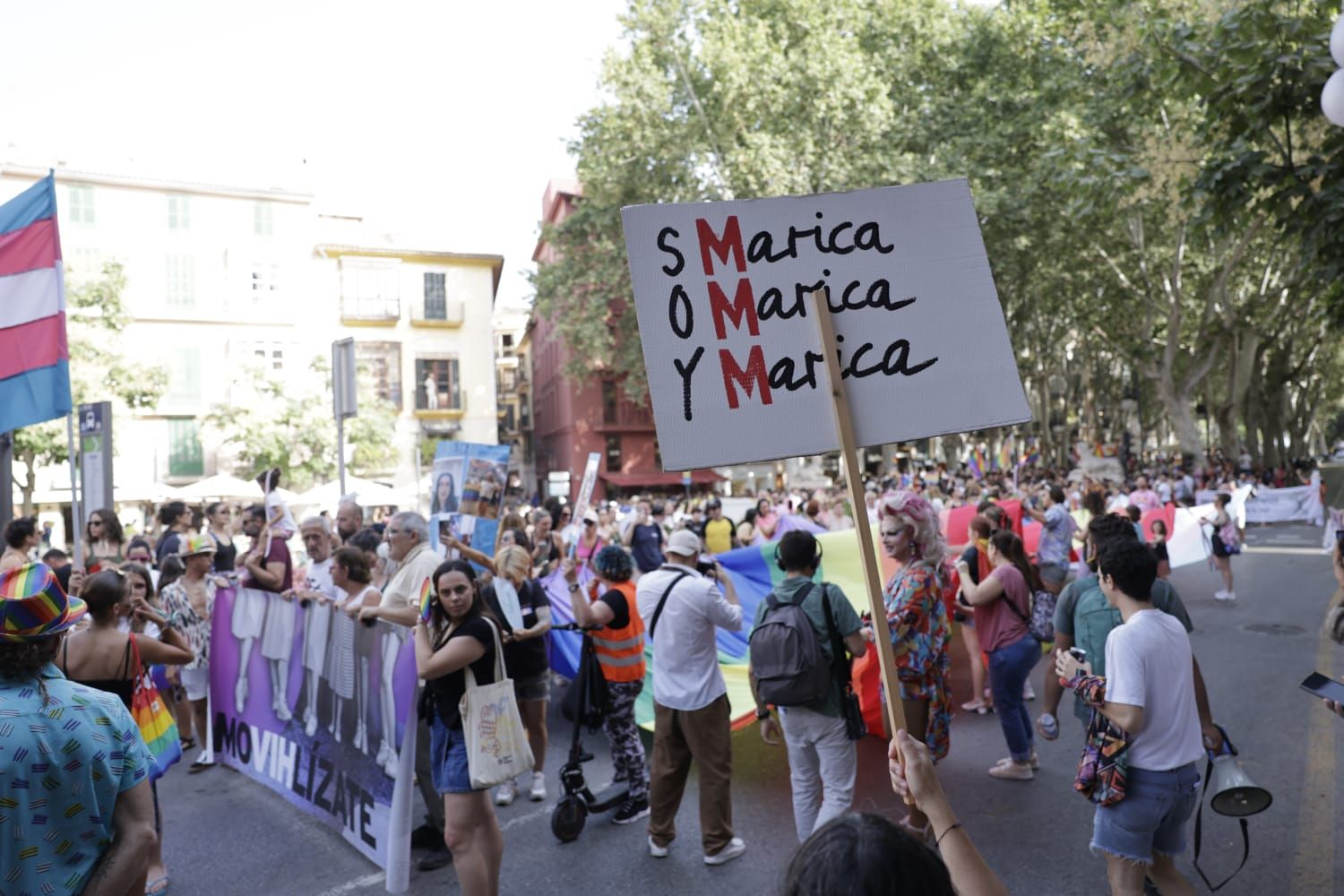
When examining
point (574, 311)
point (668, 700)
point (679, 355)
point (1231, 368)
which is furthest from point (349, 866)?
point (1231, 368)

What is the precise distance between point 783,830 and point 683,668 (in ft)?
3.66

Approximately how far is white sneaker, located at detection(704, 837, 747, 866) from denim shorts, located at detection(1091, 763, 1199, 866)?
1.85 m

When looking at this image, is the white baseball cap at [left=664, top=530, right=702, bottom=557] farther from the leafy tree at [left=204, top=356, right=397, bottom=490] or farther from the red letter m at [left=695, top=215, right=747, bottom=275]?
the leafy tree at [left=204, top=356, right=397, bottom=490]

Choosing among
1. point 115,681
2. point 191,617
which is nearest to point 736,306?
point 115,681

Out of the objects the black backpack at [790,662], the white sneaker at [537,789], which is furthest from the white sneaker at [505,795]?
the black backpack at [790,662]

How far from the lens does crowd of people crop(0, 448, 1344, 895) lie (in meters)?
2.32

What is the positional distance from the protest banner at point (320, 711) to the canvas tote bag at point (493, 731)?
0.77 metres

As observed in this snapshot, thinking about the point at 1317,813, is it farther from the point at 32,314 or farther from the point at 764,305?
the point at 32,314

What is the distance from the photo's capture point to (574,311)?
28.8 metres

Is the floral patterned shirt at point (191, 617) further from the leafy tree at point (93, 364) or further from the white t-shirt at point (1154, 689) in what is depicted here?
the leafy tree at point (93, 364)

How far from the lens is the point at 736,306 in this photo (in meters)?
2.51

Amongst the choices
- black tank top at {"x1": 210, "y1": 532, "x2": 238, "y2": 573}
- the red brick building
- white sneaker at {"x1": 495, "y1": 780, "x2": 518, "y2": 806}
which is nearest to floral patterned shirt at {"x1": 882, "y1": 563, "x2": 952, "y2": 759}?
white sneaker at {"x1": 495, "y1": 780, "x2": 518, "y2": 806}

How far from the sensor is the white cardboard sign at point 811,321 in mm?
2393

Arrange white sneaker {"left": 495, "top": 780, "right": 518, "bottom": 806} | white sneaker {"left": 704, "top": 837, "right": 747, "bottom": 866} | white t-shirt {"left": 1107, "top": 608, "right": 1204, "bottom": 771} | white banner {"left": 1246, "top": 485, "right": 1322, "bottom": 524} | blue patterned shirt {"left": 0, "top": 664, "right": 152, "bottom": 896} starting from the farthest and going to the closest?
white banner {"left": 1246, "top": 485, "right": 1322, "bottom": 524} → white sneaker {"left": 495, "top": 780, "right": 518, "bottom": 806} → white sneaker {"left": 704, "top": 837, "right": 747, "bottom": 866} → white t-shirt {"left": 1107, "top": 608, "right": 1204, "bottom": 771} → blue patterned shirt {"left": 0, "top": 664, "right": 152, "bottom": 896}
